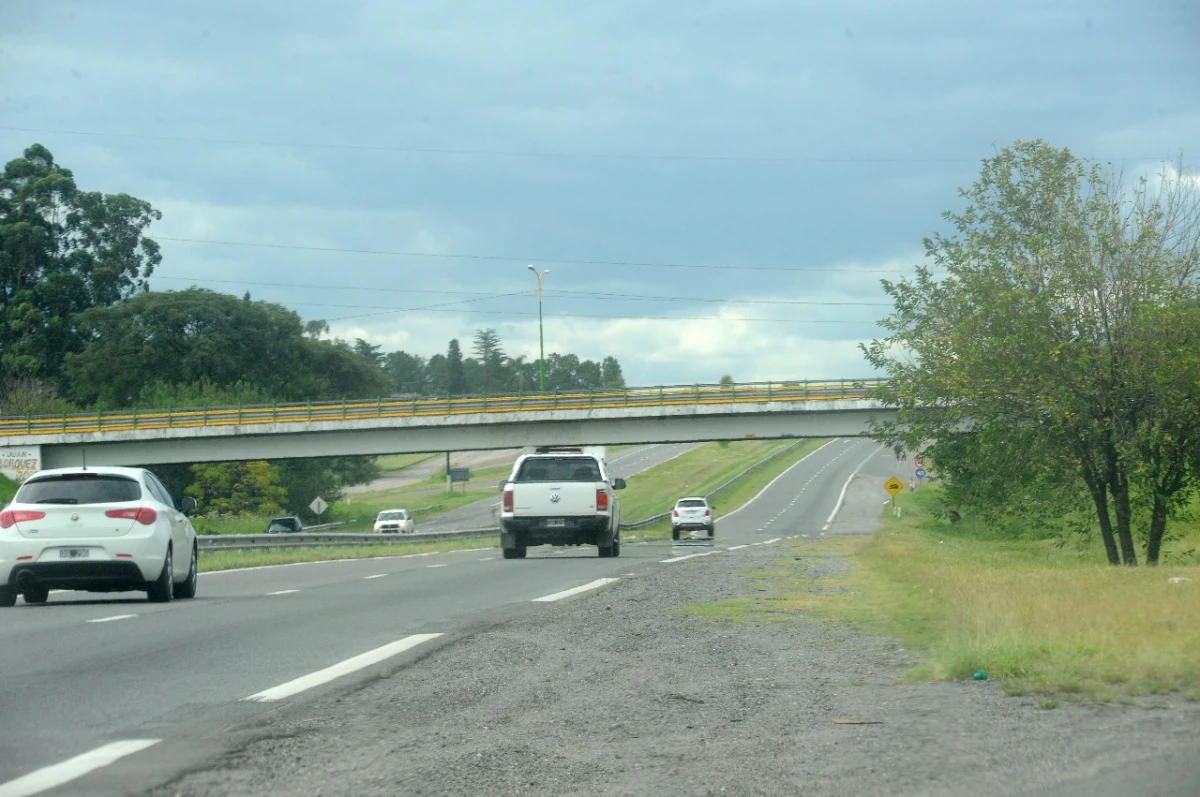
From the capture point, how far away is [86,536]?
54.4ft

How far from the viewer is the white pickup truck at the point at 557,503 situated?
28766 millimetres

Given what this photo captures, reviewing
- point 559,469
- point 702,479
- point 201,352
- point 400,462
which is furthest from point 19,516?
point 400,462

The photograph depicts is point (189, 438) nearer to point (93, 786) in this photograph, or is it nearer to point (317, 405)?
point (317, 405)

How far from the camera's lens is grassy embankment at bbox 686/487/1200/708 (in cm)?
753

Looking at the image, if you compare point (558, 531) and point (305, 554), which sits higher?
point (558, 531)

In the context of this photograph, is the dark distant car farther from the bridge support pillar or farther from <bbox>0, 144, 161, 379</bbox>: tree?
<bbox>0, 144, 161, 379</bbox>: tree

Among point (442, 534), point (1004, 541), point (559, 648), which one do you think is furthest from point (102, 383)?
point (559, 648)

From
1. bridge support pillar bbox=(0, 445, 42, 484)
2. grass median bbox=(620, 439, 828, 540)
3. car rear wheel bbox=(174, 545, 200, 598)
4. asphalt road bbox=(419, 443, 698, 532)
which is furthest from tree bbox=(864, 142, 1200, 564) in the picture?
bridge support pillar bbox=(0, 445, 42, 484)

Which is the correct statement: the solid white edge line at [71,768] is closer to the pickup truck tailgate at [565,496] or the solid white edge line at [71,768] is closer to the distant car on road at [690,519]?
the pickup truck tailgate at [565,496]

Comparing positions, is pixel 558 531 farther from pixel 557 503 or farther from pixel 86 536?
pixel 86 536

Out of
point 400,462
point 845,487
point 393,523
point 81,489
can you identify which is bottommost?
point 845,487

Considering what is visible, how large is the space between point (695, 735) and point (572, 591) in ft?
35.5

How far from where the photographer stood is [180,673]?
9.72m

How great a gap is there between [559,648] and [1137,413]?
16.9 metres
